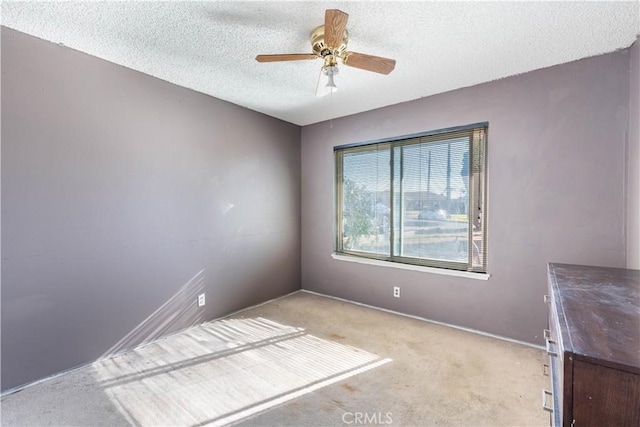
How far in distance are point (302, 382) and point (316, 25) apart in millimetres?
2390

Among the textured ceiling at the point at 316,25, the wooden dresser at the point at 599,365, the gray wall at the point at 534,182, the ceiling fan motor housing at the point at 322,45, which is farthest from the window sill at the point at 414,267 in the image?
the ceiling fan motor housing at the point at 322,45

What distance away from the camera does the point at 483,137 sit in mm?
2791

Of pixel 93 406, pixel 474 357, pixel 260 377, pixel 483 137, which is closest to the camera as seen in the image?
pixel 93 406

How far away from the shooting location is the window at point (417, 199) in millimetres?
2857

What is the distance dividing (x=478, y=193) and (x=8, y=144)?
3684mm

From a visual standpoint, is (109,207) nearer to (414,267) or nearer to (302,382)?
(302,382)

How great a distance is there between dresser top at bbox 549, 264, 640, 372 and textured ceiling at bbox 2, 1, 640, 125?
1557 millimetres

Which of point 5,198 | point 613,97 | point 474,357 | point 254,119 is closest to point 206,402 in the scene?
point 5,198

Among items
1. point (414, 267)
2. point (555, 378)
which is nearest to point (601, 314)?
point (555, 378)

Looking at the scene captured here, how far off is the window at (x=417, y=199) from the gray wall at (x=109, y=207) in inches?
50.2

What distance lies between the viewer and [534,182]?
2.50 meters

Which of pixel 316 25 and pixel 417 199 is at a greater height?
pixel 316 25

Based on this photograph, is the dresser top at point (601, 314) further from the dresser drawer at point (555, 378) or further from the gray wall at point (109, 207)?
the gray wall at point (109, 207)

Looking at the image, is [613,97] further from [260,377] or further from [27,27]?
[27,27]
